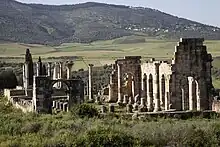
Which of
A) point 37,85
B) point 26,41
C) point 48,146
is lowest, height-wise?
point 48,146

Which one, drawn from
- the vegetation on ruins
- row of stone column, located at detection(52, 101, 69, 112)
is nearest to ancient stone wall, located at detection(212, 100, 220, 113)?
row of stone column, located at detection(52, 101, 69, 112)

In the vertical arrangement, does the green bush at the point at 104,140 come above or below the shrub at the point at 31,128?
below

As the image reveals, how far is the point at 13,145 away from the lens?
17281 millimetres

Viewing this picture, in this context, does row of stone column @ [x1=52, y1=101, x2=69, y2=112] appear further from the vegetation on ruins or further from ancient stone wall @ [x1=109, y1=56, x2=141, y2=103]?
the vegetation on ruins

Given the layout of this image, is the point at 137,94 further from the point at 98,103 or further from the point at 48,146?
the point at 48,146

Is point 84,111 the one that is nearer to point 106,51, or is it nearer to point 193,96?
point 193,96

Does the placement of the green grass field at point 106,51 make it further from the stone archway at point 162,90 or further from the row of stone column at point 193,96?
the row of stone column at point 193,96

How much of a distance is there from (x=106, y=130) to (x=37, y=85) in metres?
14.8

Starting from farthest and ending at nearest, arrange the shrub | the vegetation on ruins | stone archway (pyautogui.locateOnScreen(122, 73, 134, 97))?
the vegetation on ruins, stone archway (pyautogui.locateOnScreen(122, 73, 134, 97)), the shrub

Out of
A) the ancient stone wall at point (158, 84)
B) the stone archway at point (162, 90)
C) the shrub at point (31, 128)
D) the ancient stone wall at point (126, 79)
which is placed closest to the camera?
the shrub at point (31, 128)

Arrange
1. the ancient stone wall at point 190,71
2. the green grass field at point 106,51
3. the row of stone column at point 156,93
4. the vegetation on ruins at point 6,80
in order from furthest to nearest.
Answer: the green grass field at point 106,51 → the vegetation on ruins at point 6,80 → the row of stone column at point 156,93 → the ancient stone wall at point 190,71

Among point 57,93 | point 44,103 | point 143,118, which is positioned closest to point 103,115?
point 143,118

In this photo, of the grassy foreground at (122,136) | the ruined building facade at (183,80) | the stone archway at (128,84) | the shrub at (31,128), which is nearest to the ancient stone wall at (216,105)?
the ruined building facade at (183,80)

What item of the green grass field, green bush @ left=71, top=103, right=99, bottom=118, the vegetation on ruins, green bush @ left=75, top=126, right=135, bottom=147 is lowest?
green bush @ left=75, top=126, right=135, bottom=147
